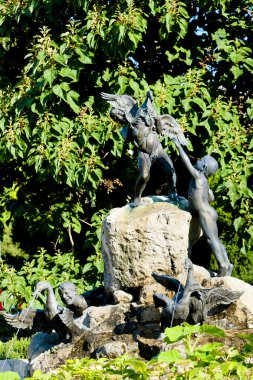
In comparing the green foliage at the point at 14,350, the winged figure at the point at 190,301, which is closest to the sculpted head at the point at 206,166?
the winged figure at the point at 190,301

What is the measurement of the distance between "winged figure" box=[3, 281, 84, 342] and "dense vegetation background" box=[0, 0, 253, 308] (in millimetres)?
2505

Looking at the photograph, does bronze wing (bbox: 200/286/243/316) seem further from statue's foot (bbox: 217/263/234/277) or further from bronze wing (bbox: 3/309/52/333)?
bronze wing (bbox: 3/309/52/333)

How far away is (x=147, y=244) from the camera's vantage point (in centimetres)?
642

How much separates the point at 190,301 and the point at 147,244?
2.88 feet

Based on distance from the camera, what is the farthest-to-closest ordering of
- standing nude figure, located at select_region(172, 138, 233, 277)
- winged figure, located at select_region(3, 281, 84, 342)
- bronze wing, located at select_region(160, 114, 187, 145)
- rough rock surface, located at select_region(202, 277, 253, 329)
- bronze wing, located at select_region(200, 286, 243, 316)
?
bronze wing, located at select_region(160, 114, 187, 145) < standing nude figure, located at select_region(172, 138, 233, 277) < winged figure, located at select_region(3, 281, 84, 342) < rough rock surface, located at select_region(202, 277, 253, 329) < bronze wing, located at select_region(200, 286, 243, 316)

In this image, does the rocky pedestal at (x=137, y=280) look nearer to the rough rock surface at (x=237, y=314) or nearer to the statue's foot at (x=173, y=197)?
the rough rock surface at (x=237, y=314)

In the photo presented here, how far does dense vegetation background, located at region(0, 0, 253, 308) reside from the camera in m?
8.91

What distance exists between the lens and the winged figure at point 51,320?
609cm

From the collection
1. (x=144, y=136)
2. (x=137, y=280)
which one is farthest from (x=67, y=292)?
(x=144, y=136)

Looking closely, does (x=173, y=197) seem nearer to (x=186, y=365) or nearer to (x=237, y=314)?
(x=237, y=314)

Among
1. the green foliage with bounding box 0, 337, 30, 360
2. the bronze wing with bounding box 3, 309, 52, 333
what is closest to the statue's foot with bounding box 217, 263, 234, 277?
the bronze wing with bounding box 3, 309, 52, 333

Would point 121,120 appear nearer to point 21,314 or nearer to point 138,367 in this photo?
point 21,314

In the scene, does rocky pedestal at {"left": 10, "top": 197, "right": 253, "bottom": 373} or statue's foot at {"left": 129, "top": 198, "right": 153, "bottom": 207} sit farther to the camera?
statue's foot at {"left": 129, "top": 198, "right": 153, "bottom": 207}

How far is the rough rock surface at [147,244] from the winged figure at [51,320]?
679 mm
